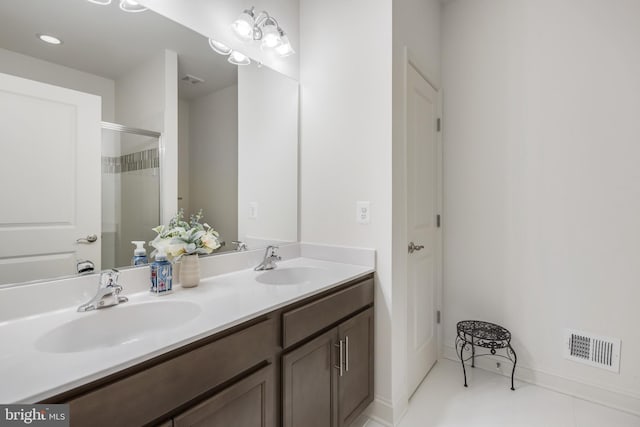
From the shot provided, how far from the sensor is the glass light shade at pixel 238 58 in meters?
1.66

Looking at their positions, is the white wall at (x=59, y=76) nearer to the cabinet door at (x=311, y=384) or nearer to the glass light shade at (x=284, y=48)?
the glass light shade at (x=284, y=48)

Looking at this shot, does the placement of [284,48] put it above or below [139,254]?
above

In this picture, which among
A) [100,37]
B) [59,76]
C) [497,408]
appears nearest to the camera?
[59,76]

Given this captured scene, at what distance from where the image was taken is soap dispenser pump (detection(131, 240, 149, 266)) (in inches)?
50.5

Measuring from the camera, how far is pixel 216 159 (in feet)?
5.31

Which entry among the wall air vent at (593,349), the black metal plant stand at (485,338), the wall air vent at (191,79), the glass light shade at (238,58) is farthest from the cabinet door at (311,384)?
the wall air vent at (593,349)

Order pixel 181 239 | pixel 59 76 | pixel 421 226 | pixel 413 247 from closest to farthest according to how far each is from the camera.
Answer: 1. pixel 59 76
2. pixel 181 239
3. pixel 413 247
4. pixel 421 226

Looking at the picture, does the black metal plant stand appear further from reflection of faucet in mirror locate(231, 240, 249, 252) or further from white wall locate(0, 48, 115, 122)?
white wall locate(0, 48, 115, 122)

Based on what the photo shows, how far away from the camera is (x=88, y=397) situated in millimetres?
656

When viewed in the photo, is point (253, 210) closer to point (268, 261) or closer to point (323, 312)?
point (268, 261)

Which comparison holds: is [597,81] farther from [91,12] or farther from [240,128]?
[91,12]

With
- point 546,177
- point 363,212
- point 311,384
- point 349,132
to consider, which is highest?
point 349,132

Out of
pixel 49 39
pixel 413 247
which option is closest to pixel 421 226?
pixel 413 247

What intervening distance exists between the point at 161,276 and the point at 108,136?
0.60m
